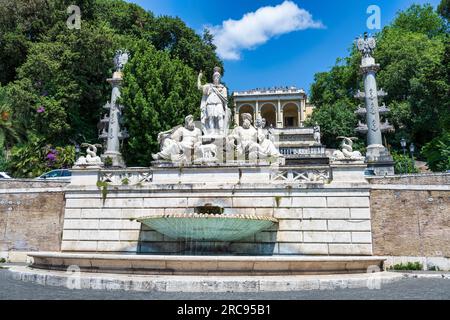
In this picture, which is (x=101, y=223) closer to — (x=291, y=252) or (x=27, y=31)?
(x=291, y=252)

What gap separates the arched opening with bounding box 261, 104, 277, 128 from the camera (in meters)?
68.9

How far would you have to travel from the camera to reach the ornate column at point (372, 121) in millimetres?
26266

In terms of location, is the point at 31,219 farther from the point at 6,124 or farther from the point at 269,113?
the point at 269,113

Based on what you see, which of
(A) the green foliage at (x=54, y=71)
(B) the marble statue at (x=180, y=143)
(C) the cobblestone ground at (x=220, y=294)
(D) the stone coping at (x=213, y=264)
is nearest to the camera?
(C) the cobblestone ground at (x=220, y=294)

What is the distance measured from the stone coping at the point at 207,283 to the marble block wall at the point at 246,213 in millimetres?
4451

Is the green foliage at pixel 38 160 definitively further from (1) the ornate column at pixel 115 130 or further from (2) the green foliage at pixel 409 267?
(2) the green foliage at pixel 409 267

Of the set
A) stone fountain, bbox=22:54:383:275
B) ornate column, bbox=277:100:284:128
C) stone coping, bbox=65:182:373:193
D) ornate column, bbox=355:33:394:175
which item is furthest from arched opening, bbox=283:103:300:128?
stone coping, bbox=65:182:373:193

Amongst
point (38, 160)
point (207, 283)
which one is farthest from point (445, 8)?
point (207, 283)

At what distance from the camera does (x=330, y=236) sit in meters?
15.5

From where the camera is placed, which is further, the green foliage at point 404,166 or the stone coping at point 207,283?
the green foliage at point 404,166

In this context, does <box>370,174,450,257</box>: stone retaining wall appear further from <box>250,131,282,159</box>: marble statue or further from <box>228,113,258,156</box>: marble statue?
<box>228,113,258,156</box>: marble statue

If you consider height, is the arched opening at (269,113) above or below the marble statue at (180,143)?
above

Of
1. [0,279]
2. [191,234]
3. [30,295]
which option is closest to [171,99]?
[191,234]

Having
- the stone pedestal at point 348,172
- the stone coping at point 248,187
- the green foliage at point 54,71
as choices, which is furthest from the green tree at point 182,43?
the stone pedestal at point 348,172
